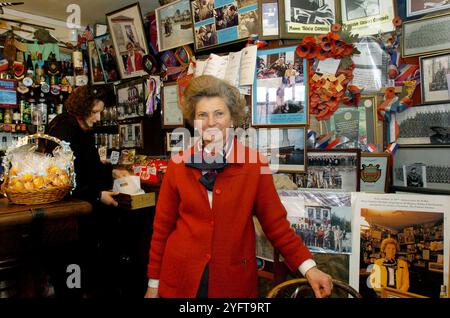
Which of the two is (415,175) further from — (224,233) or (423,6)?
(224,233)

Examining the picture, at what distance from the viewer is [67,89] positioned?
143 inches

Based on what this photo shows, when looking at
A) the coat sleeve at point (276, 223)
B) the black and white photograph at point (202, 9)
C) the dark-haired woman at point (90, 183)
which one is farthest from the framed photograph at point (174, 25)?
the coat sleeve at point (276, 223)

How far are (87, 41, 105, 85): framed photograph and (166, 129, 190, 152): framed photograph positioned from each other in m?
1.34

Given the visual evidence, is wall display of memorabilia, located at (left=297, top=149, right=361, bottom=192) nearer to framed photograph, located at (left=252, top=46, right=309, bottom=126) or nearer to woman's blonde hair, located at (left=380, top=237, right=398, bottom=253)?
framed photograph, located at (left=252, top=46, right=309, bottom=126)

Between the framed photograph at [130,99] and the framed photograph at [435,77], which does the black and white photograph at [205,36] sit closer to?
the framed photograph at [130,99]

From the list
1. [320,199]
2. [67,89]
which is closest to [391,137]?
[320,199]

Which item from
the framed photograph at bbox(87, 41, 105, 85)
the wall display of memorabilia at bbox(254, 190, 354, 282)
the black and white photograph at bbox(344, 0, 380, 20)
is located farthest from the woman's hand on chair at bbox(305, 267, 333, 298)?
the framed photograph at bbox(87, 41, 105, 85)

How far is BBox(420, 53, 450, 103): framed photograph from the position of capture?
1496mm

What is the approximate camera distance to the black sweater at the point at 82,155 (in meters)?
2.20

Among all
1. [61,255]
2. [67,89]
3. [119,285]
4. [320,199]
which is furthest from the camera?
[67,89]

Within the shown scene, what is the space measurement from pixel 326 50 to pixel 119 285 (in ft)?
7.26

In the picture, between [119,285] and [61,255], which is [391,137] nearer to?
[61,255]

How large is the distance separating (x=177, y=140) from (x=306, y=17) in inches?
50.3

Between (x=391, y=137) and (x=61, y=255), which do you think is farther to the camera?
(x=61, y=255)
